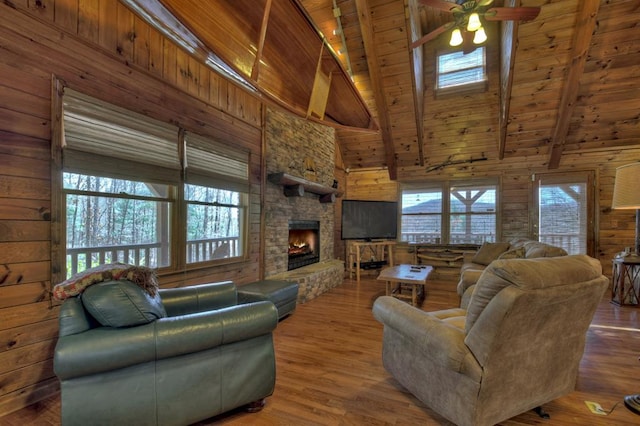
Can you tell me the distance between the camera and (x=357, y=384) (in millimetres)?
2137

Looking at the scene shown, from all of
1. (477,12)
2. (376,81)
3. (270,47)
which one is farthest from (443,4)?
(376,81)

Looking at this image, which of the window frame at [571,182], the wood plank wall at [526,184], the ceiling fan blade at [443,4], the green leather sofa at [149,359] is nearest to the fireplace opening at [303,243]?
the wood plank wall at [526,184]

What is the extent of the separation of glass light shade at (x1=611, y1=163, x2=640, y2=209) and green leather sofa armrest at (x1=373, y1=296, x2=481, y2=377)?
1913mm

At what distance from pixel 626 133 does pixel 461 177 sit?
2659 millimetres

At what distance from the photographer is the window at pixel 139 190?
2.21 meters

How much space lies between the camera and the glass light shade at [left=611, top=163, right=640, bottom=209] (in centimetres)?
225

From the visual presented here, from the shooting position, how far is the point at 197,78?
124 inches

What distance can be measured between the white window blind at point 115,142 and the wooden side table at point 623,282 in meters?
5.99

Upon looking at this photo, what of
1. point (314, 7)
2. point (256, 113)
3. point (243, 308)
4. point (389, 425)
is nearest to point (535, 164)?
point (314, 7)

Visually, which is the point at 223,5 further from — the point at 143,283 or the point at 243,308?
the point at 243,308

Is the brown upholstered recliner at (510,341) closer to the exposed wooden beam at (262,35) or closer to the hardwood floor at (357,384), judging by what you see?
the hardwood floor at (357,384)

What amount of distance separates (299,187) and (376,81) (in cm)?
236

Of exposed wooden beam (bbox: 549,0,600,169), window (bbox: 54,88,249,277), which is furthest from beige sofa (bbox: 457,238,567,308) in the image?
window (bbox: 54,88,249,277)

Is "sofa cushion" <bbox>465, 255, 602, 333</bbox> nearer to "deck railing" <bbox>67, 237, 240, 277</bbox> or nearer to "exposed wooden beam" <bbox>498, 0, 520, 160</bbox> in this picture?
"deck railing" <bbox>67, 237, 240, 277</bbox>
